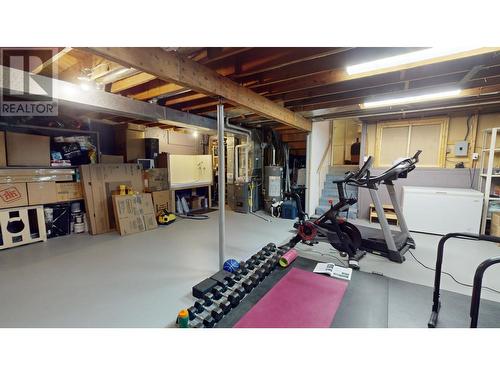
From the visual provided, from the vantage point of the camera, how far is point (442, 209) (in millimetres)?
4023

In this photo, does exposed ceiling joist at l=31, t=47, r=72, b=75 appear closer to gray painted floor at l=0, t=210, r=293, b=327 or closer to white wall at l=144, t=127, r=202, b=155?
gray painted floor at l=0, t=210, r=293, b=327

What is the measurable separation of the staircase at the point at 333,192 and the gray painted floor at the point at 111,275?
2.04 m

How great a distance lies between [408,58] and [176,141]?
18.8 feet

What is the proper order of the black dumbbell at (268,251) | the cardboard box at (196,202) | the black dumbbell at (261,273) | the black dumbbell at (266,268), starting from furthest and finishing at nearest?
the cardboard box at (196,202) → the black dumbbell at (268,251) → the black dumbbell at (266,268) → the black dumbbell at (261,273)

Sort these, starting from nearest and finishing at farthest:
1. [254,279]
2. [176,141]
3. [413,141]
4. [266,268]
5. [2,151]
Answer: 1. [254,279]
2. [266,268]
3. [2,151]
4. [413,141]
5. [176,141]

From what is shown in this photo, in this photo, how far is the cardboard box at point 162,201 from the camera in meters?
5.17

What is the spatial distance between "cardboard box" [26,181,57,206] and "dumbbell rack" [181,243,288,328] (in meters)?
3.51

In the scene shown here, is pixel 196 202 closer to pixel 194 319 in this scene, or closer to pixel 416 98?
pixel 194 319

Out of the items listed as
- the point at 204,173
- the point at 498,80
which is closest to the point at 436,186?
the point at 498,80

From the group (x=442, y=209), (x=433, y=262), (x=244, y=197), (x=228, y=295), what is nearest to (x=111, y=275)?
(x=228, y=295)

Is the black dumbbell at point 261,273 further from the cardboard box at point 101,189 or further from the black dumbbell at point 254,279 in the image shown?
the cardboard box at point 101,189

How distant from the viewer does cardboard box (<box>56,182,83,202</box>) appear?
3.90 meters

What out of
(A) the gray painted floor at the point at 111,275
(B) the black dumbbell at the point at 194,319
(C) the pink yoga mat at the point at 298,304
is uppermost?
(B) the black dumbbell at the point at 194,319

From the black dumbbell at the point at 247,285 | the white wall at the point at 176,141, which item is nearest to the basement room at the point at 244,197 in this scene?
the black dumbbell at the point at 247,285
